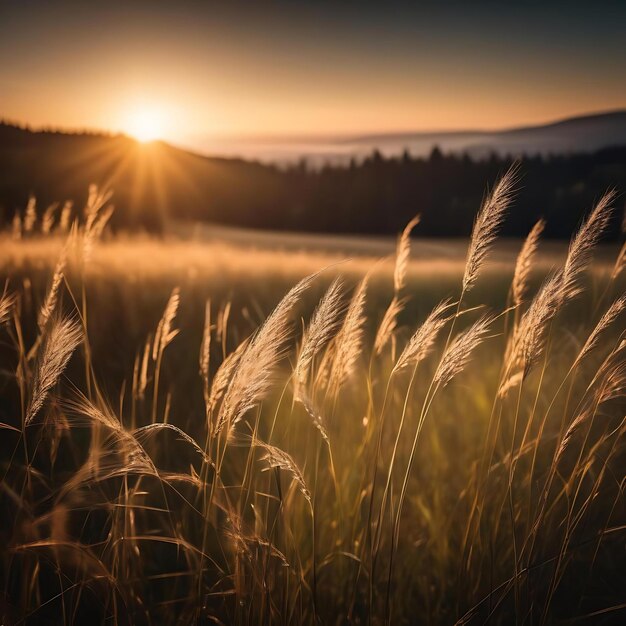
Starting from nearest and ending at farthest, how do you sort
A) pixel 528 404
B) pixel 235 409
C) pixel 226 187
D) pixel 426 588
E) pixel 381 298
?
pixel 235 409 → pixel 426 588 → pixel 528 404 → pixel 381 298 → pixel 226 187

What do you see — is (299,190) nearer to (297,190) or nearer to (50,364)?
(297,190)

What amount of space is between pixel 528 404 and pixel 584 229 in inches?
54.7

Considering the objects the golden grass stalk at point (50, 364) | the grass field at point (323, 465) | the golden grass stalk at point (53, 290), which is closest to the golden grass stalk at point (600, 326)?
the grass field at point (323, 465)

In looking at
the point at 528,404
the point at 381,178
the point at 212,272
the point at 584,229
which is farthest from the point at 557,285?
the point at 381,178

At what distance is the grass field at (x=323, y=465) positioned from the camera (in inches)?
41.9

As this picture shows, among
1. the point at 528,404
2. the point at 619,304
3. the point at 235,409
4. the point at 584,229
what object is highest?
the point at 584,229

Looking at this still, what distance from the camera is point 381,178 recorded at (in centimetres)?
1537

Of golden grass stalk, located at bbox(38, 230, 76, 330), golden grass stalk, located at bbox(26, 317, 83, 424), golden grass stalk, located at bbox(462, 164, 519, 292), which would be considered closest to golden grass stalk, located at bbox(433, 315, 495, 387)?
golden grass stalk, located at bbox(462, 164, 519, 292)

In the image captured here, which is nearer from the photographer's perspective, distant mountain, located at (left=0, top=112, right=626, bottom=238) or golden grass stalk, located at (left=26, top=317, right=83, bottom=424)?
golden grass stalk, located at (left=26, top=317, right=83, bottom=424)

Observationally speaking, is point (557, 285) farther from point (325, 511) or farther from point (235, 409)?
point (325, 511)

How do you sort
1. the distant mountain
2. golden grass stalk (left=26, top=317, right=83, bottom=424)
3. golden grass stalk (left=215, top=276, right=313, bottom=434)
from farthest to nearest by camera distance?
1. the distant mountain
2. golden grass stalk (left=26, top=317, right=83, bottom=424)
3. golden grass stalk (left=215, top=276, right=313, bottom=434)

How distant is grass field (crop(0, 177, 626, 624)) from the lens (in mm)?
1063

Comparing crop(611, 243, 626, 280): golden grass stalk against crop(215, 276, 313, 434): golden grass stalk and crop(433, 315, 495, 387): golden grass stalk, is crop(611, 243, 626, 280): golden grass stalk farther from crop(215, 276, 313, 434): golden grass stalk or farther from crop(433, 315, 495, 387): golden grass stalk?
crop(215, 276, 313, 434): golden grass stalk

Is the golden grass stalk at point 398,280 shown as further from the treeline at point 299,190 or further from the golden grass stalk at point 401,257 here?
Result: the treeline at point 299,190
